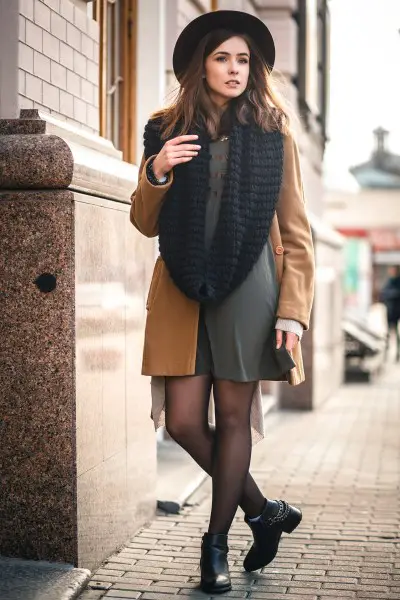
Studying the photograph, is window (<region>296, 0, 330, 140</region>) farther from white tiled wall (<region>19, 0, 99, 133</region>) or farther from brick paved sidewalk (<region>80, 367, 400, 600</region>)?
white tiled wall (<region>19, 0, 99, 133</region>)

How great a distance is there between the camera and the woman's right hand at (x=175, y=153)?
389cm

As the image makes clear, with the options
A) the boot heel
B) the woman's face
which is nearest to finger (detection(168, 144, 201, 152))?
the woman's face

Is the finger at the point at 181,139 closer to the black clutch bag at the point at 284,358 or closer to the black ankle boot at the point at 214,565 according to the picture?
the black clutch bag at the point at 284,358

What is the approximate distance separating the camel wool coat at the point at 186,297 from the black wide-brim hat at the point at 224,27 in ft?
1.13

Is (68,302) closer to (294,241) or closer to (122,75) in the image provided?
(294,241)

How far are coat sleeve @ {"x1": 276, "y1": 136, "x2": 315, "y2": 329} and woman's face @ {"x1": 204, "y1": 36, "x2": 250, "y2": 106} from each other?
0.27m

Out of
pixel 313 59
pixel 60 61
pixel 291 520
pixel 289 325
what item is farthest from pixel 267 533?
pixel 313 59

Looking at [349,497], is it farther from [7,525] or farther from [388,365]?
[388,365]

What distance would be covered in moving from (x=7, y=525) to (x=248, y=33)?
2.01 m

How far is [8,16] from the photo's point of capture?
452 cm

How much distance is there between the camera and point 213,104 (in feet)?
13.5

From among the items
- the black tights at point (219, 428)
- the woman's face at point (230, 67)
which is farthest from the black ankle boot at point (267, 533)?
the woman's face at point (230, 67)

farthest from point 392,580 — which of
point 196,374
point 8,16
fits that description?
point 8,16

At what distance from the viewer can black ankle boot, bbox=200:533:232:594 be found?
411cm
